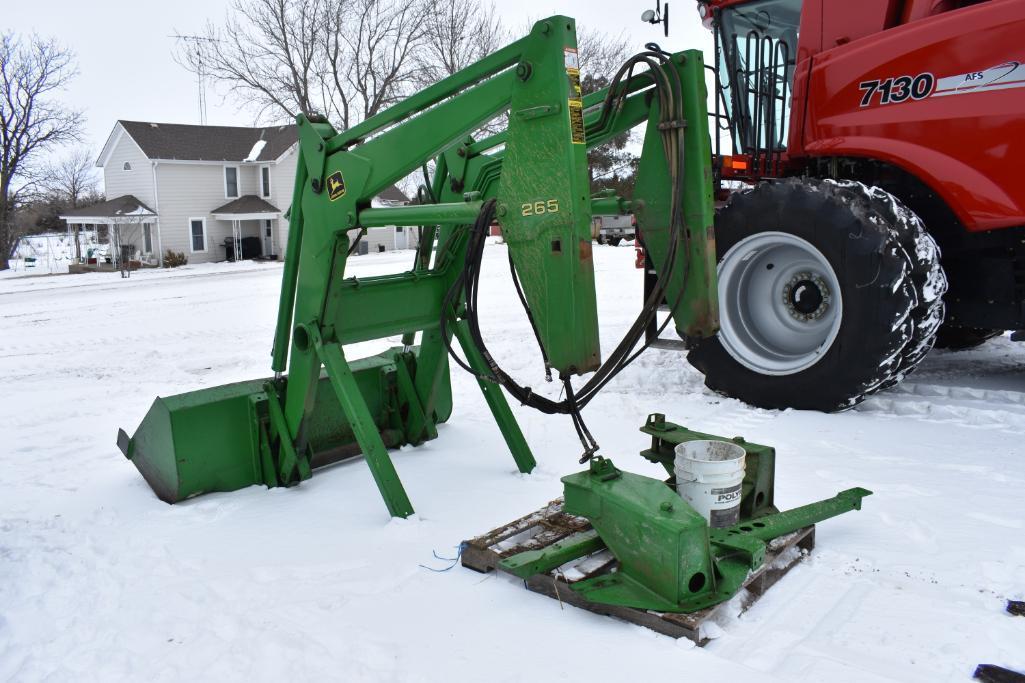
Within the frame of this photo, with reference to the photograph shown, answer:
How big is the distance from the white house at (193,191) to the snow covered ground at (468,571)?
919 inches

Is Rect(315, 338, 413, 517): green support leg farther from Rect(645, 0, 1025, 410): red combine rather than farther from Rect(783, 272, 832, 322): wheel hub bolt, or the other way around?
Rect(783, 272, 832, 322): wheel hub bolt

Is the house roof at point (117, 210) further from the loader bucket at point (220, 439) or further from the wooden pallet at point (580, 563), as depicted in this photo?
the wooden pallet at point (580, 563)

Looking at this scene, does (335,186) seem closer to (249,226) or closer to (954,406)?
(954,406)

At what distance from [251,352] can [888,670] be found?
7018 mm

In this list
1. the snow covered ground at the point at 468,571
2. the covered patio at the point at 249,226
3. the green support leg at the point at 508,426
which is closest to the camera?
the snow covered ground at the point at 468,571

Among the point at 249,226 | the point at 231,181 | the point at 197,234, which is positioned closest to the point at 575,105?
the point at 197,234

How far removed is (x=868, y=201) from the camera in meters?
5.13

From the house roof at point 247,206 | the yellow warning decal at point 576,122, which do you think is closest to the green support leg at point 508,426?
the yellow warning decal at point 576,122

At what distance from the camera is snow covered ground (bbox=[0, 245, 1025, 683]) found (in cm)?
264

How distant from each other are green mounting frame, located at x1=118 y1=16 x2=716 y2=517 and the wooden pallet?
2.06 feet

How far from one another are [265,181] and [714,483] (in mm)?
29469

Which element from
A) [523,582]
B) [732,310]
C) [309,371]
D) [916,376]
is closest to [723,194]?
[732,310]

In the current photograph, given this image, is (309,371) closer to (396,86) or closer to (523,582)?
(523,582)

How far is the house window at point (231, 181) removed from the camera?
2950cm
